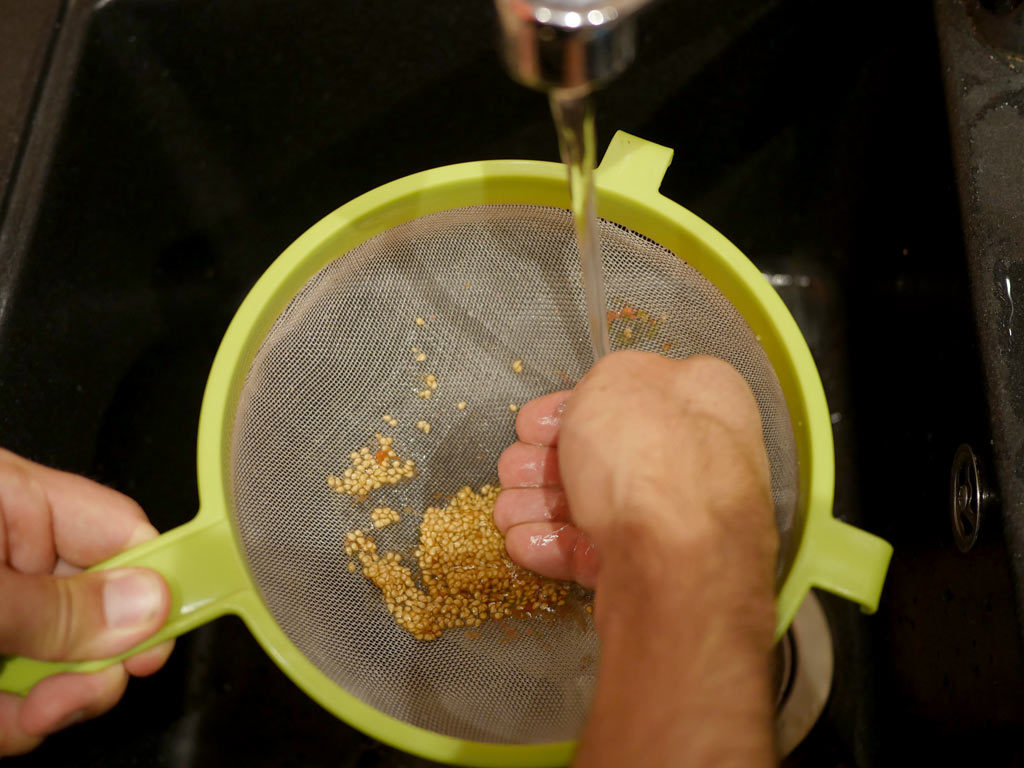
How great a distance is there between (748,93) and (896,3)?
179mm

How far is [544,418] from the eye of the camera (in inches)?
33.4

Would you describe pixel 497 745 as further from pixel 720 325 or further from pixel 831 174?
pixel 831 174

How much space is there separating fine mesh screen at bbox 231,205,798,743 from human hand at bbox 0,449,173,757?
119 millimetres

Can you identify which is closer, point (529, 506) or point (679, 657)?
point (679, 657)

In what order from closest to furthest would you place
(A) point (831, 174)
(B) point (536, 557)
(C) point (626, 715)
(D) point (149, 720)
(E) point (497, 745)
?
(C) point (626, 715) < (E) point (497, 745) < (B) point (536, 557) < (D) point (149, 720) < (A) point (831, 174)

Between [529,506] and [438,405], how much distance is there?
0.17m

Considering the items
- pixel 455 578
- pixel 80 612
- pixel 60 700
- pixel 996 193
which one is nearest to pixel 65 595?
pixel 80 612

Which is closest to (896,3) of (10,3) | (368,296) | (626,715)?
(368,296)

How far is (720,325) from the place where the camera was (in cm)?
82

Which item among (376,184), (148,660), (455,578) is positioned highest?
(376,184)

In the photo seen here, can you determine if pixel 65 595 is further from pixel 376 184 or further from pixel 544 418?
pixel 376 184

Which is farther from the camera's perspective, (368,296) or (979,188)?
(368,296)

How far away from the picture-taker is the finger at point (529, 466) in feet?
2.78

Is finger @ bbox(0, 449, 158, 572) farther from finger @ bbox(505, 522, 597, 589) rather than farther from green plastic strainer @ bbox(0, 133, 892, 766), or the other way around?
finger @ bbox(505, 522, 597, 589)
